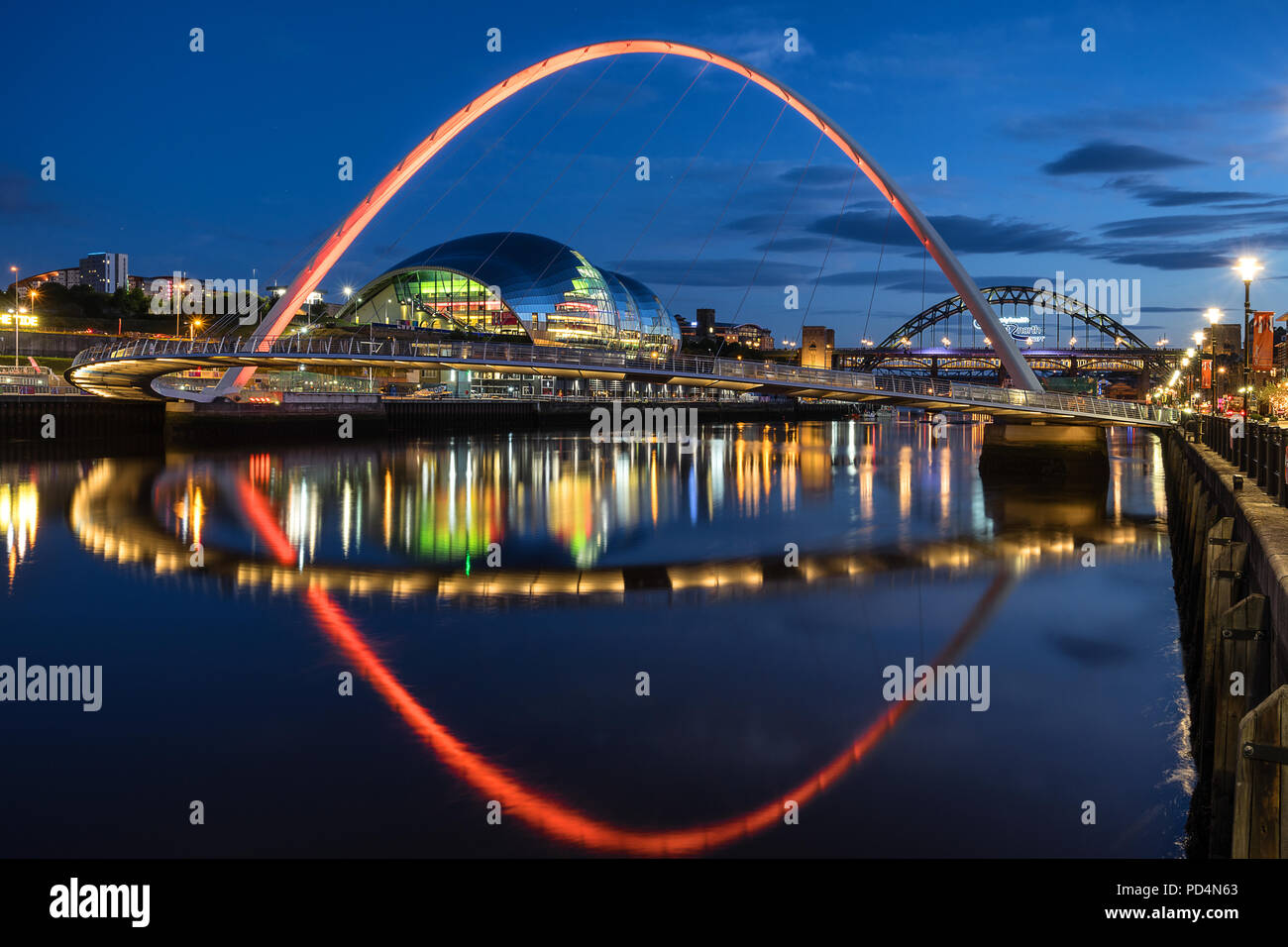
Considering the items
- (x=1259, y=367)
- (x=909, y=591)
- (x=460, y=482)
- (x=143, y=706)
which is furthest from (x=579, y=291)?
(x=143, y=706)

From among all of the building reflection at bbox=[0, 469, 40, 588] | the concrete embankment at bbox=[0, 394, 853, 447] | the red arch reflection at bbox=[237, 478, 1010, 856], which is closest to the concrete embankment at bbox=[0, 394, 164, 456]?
the concrete embankment at bbox=[0, 394, 853, 447]

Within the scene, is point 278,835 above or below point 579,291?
below

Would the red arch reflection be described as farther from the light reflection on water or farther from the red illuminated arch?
the red illuminated arch
